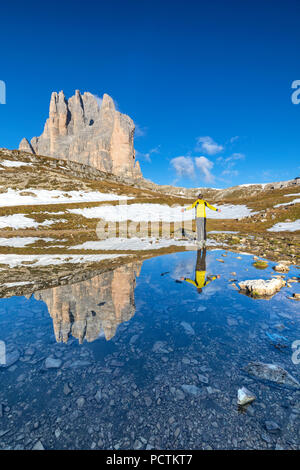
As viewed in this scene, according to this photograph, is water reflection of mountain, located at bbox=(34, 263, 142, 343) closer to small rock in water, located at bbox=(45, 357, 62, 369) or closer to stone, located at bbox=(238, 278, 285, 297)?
small rock in water, located at bbox=(45, 357, 62, 369)

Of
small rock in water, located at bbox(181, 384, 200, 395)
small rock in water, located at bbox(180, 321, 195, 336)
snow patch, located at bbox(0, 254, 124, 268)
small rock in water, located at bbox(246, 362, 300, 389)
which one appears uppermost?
snow patch, located at bbox(0, 254, 124, 268)

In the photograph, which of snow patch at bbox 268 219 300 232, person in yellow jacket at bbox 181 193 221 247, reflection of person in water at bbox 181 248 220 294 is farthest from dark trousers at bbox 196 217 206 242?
snow patch at bbox 268 219 300 232

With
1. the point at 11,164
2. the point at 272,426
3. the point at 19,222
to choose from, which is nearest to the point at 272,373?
the point at 272,426

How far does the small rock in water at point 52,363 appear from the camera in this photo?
473 centimetres

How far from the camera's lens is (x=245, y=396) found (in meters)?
3.84

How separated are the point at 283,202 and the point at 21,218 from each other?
1905 inches

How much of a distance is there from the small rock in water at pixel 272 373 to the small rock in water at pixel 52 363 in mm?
4204

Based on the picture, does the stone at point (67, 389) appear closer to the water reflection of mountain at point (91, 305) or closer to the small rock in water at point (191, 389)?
the water reflection of mountain at point (91, 305)

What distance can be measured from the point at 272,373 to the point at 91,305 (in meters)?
5.62

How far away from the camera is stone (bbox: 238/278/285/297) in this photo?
812 cm

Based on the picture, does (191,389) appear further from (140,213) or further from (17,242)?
(140,213)

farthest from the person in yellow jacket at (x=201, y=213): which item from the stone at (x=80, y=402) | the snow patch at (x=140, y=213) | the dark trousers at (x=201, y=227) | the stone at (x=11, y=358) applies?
the snow patch at (x=140, y=213)

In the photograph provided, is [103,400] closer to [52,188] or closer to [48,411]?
[48,411]

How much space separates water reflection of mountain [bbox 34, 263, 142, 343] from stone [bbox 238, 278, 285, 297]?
15.3ft
